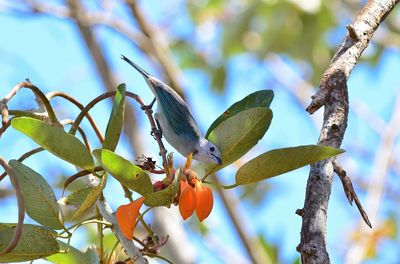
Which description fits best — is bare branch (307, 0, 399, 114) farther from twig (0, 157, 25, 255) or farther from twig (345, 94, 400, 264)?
twig (345, 94, 400, 264)

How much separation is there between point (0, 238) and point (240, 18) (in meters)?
3.15

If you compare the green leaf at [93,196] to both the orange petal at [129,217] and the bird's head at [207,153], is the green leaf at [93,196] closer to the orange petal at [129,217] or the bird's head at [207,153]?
the orange petal at [129,217]

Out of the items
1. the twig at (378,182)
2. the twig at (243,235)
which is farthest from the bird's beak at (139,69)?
the twig at (243,235)

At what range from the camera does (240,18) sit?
159 inches

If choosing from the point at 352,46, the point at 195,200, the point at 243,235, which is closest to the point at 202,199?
the point at 195,200

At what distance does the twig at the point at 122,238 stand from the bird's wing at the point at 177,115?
0.16m

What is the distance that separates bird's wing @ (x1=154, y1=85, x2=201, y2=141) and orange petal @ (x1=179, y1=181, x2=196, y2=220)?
0.15 m

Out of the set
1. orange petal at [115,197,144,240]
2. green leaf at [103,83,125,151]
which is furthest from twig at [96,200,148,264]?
green leaf at [103,83,125,151]

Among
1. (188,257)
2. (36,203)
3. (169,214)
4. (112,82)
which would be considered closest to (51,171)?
(112,82)

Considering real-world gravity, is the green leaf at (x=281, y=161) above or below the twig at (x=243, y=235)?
below

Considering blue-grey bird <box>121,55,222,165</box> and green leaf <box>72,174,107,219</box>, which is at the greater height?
blue-grey bird <box>121,55,222,165</box>

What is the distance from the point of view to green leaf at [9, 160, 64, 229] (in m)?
1.04

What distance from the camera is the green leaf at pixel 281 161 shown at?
3.13 ft

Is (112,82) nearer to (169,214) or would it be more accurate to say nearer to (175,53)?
(169,214)
